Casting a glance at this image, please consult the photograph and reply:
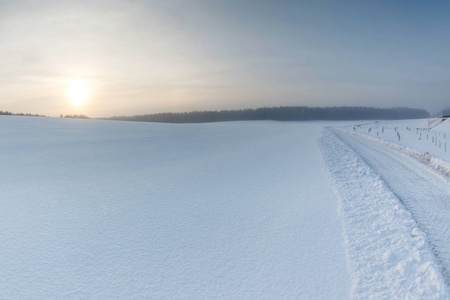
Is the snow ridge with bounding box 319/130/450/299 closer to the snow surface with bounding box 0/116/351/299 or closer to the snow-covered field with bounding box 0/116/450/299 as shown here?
the snow-covered field with bounding box 0/116/450/299

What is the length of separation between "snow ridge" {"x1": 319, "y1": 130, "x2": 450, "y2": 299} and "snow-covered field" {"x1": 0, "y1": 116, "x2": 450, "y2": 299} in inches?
0.8

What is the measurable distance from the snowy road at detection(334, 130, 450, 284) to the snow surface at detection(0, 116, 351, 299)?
60.8 inches

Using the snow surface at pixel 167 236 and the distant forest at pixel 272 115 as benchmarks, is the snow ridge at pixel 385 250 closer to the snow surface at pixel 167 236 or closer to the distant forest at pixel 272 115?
the snow surface at pixel 167 236

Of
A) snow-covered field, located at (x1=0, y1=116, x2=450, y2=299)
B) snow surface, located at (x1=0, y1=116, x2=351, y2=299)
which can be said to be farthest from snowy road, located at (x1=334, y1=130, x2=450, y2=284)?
snow surface, located at (x1=0, y1=116, x2=351, y2=299)

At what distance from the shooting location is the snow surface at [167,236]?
11.9 ft

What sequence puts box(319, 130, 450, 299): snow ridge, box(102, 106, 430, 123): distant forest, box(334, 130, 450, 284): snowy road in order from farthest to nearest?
box(102, 106, 430, 123): distant forest
box(334, 130, 450, 284): snowy road
box(319, 130, 450, 299): snow ridge

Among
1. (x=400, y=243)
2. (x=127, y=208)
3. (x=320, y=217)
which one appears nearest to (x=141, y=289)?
(x=127, y=208)

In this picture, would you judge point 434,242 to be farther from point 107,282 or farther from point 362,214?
point 107,282

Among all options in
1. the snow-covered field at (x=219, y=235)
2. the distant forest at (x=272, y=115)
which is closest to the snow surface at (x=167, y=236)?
the snow-covered field at (x=219, y=235)

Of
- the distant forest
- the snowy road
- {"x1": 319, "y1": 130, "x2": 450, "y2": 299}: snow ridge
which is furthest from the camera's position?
the distant forest

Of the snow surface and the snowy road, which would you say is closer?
the snow surface

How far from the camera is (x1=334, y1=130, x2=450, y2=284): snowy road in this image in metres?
4.68

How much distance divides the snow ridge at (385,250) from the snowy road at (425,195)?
0.56 ft

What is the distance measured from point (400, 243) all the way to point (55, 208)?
6.71 m
